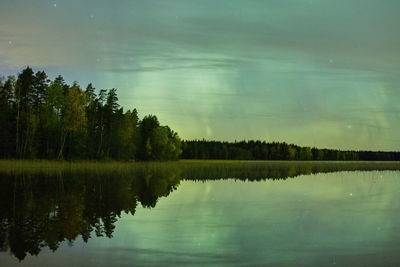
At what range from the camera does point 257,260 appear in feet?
50.4

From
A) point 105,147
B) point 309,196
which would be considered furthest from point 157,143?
point 309,196

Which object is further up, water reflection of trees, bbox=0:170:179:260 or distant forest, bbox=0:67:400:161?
distant forest, bbox=0:67:400:161

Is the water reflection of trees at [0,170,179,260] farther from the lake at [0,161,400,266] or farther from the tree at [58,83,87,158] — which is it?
the tree at [58,83,87,158]

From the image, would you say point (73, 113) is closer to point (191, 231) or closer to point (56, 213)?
point (56, 213)

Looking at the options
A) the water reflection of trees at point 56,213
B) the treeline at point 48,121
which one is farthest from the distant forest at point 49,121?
the water reflection of trees at point 56,213

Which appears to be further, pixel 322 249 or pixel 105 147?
pixel 105 147

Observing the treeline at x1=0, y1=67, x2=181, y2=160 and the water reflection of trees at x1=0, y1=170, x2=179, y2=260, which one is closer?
the water reflection of trees at x1=0, y1=170, x2=179, y2=260

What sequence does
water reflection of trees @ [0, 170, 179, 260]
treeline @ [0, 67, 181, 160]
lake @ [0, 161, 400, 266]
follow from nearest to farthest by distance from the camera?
lake @ [0, 161, 400, 266]
water reflection of trees @ [0, 170, 179, 260]
treeline @ [0, 67, 181, 160]

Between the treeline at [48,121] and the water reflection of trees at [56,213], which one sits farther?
the treeline at [48,121]

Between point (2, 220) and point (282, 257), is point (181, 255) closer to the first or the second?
point (282, 257)

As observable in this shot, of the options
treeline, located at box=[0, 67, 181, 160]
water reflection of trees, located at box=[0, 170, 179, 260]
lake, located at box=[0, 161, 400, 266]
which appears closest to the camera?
lake, located at box=[0, 161, 400, 266]

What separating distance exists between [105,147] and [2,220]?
91760 mm

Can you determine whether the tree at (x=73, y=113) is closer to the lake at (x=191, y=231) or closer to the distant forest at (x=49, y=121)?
the distant forest at (x=49, y=121)

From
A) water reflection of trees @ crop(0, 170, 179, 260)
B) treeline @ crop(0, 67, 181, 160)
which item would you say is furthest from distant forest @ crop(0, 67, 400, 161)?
water reflection of trees @ crop(0, 170, 179, 260)
